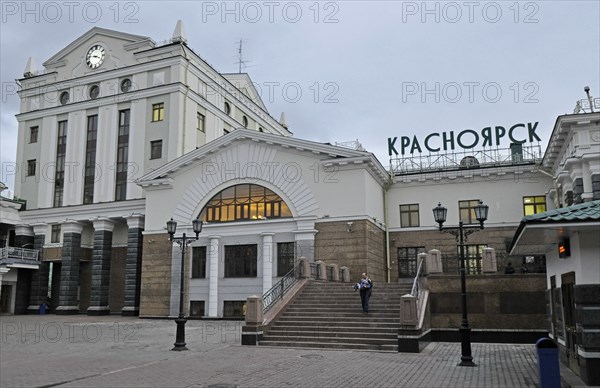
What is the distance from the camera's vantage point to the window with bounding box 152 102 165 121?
43.1m

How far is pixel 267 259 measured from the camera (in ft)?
107

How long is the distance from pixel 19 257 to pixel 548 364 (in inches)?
1662

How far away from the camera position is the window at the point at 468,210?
34.5m

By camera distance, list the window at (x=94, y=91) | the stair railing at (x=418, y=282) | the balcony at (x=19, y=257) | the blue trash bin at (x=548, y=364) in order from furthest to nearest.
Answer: the window at (x=94, y=91)
the balcony at (x=19, y=257)
the stair railing at (x=418, y=282)
the blue trash bin at (x=548, y=364)

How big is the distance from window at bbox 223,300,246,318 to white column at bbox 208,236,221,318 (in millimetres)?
573

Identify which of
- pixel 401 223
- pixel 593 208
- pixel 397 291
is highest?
A: pixel 401 223

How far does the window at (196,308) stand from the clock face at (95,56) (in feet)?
79.0

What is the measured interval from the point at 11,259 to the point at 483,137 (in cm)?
3584

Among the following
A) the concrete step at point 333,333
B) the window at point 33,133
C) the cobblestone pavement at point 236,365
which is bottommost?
the cobblestone pavement at point 236,365

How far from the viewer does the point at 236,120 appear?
5106 cm

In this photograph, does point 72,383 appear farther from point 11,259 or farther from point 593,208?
point 11,259

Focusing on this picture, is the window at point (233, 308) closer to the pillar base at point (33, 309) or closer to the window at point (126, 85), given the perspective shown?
the pillar base at point (33, 309)

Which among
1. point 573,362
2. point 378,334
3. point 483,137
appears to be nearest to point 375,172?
point 483,137

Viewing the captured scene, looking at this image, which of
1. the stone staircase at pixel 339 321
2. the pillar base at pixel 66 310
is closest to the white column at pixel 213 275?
the stone staircase at pixel 339 321
